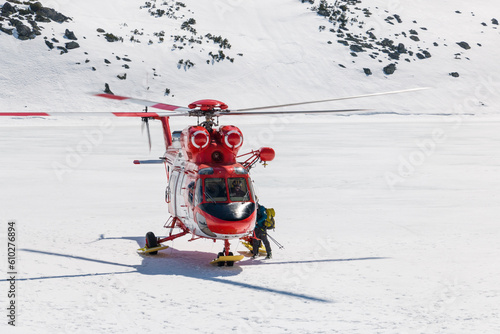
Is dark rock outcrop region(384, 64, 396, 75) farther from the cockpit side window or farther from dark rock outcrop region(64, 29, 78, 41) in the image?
the cockpit side window

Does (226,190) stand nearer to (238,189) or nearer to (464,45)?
(238,189)

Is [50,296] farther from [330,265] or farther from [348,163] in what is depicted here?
[348,163]

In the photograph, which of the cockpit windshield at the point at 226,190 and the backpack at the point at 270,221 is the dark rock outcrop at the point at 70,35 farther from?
the cockpit windshield at the point at 226,190

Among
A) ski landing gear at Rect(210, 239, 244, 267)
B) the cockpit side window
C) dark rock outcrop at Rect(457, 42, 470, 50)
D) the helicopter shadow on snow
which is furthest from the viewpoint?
dark rock outcrop at Rect(457, 42, 470, 50)

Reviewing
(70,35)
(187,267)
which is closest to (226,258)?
(187,267)

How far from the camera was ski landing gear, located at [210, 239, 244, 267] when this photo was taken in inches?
425

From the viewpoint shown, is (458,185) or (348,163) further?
(348,163)

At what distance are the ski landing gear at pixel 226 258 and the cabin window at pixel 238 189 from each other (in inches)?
31.9

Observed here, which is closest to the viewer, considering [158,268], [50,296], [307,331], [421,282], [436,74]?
[307,331]

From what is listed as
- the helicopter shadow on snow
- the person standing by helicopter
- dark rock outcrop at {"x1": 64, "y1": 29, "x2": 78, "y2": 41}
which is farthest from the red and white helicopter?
dark rock outcrop at {"x1": 64, "y1": 29, "x2": 78, "y2": 41}

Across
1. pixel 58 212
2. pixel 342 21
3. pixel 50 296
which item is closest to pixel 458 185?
pixel 58 212

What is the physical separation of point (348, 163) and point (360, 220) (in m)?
11.3

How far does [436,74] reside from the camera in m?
85.7

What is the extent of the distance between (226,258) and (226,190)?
1.23 meters
